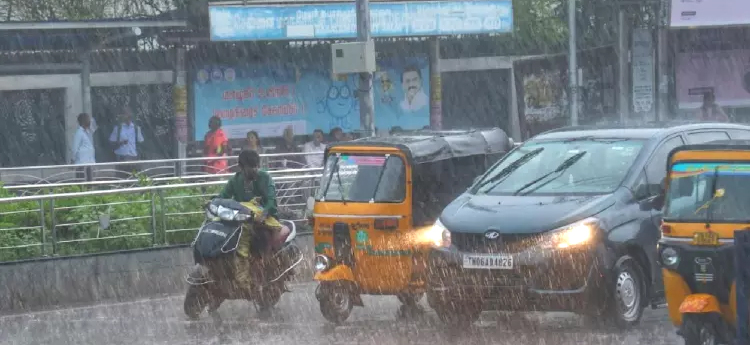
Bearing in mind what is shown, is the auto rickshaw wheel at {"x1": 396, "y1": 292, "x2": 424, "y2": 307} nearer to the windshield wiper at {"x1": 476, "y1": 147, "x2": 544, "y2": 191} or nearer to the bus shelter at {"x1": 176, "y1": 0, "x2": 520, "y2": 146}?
the windshield wiper at {"x1": 476, "y1": 147, "x2": 544, "y2": 191}

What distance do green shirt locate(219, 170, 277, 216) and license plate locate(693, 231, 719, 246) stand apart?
190 inches

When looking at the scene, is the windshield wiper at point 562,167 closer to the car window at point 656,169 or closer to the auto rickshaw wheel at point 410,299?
the car window at point 656,169

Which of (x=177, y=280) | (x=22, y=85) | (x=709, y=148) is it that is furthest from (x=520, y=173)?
(x=22, y=85)

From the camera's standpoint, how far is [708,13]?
88.3 feet

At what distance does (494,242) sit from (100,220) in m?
5.42

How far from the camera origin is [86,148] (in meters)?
22.3

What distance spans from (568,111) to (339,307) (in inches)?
865

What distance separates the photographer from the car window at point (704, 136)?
1209 cm

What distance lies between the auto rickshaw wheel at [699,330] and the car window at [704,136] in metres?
3.59

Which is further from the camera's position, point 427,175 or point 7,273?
point 7,273

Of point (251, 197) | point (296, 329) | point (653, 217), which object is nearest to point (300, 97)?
point (251, 197)

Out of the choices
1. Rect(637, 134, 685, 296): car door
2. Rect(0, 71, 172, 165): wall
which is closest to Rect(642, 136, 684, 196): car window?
Rect(637, 134, 685, 296): car door

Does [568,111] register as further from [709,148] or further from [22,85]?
[709,148]

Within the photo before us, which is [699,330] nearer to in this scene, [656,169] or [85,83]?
[656,169]
